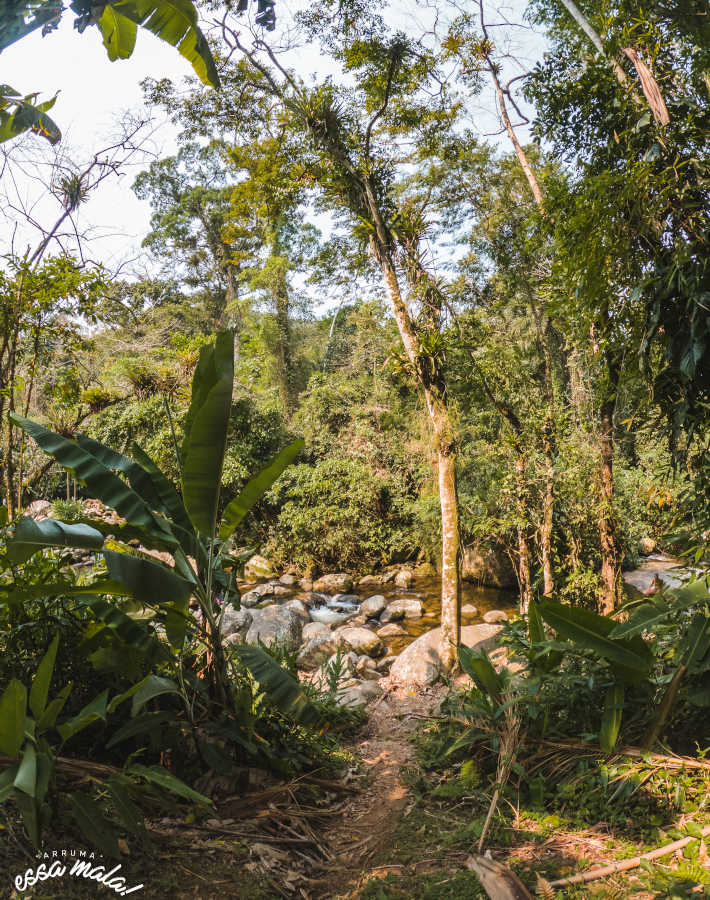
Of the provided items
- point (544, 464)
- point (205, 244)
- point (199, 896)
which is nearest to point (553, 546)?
point (544, 464)

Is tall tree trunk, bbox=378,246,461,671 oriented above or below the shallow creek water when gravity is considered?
above

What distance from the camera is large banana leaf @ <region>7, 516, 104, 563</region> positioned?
2045 mm

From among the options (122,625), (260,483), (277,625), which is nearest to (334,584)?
(277,625)

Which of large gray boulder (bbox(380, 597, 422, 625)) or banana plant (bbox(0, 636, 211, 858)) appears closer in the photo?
banana plant (bbox(0, 636, 211, 858))

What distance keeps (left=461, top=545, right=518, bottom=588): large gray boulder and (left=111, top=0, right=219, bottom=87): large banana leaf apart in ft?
30.8

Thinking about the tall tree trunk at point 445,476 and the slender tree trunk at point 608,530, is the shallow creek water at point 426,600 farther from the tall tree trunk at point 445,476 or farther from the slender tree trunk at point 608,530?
the slender tree trunk at point 608,530

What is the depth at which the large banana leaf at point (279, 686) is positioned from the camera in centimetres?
275

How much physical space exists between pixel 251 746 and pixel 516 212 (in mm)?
13485

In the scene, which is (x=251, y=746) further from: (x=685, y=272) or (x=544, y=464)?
(x=544, y=464)

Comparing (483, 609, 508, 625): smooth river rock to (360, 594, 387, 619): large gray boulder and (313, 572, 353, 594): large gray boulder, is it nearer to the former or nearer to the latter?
(360, 594, 387, 619): large gray boulder

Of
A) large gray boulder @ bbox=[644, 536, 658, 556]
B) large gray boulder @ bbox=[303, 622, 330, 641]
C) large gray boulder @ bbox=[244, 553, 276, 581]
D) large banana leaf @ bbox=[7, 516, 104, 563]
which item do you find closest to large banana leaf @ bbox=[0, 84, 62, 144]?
large banana leaf @ bbox=[7, 516, 104, 563]

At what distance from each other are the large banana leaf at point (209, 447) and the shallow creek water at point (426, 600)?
237 inches

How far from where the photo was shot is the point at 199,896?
1892 mm

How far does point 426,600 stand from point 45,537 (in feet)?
30.5
